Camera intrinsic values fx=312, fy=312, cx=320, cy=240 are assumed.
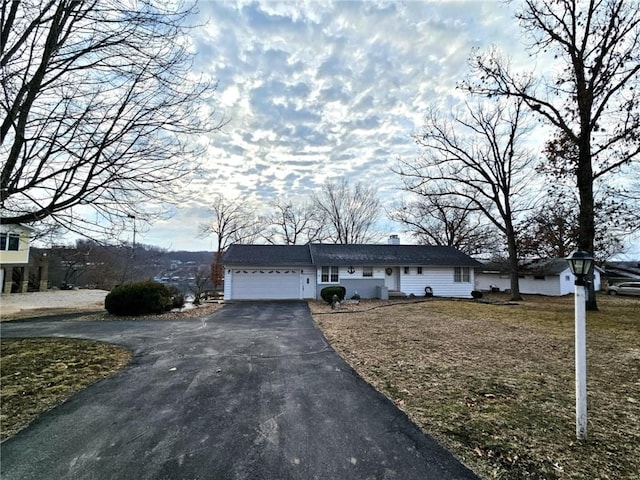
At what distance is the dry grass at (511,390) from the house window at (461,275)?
486 inches

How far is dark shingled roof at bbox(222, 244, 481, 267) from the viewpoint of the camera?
20.1 m

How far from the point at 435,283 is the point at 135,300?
1818cm

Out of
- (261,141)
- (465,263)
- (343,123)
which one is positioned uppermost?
(343,123)

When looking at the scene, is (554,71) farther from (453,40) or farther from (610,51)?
(453,40)

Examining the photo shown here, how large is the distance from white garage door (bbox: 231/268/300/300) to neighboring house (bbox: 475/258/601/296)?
1549cm

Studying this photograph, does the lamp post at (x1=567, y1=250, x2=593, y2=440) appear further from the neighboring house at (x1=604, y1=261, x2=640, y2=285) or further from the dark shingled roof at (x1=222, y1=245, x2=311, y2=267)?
the neighboring house at (x1=604, y1=261, x2=640, y2=285)

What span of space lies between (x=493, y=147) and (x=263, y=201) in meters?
21.7

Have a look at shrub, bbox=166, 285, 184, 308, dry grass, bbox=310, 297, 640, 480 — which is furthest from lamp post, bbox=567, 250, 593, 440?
shrub, bbox=166, 285, 184, 308

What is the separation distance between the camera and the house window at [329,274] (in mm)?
20453

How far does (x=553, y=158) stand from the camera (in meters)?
14.2

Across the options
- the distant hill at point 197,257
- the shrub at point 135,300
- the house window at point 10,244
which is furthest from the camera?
the distant hill at point 197,257

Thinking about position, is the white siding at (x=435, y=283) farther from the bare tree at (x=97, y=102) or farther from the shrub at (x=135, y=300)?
the bare tree at (x=97, y=102)

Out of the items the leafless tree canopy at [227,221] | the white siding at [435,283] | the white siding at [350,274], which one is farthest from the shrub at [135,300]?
the leafless tree canopy at [227,221]

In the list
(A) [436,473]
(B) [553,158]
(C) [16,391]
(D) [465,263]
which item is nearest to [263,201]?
(D) [465,263]
